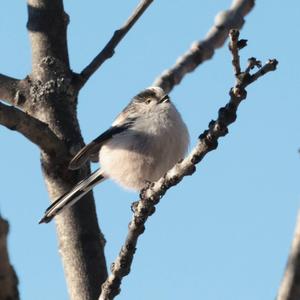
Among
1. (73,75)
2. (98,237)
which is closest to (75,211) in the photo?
(98,237)

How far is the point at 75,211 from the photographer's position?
11.8 feet

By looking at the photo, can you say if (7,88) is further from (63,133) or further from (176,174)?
(176,174)

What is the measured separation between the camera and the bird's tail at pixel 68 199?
140 inches

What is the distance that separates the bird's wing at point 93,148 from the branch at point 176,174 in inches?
39.9

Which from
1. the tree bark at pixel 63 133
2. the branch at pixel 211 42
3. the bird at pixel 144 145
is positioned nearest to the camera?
the tree bark at pixel 63 133

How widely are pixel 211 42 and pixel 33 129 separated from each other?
991 millimetres

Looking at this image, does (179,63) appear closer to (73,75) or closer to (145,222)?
(73,75)

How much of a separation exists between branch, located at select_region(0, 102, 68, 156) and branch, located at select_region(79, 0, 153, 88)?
452mm

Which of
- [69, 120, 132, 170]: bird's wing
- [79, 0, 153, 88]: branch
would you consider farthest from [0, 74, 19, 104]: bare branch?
[69, 120, 132, 170]: bird's wing

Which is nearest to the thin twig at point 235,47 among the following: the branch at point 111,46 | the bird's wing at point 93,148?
the bird's wing at point 93,148

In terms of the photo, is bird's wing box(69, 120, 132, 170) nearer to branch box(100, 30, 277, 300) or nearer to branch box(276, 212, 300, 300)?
branch box(100, 30, 277, 300)

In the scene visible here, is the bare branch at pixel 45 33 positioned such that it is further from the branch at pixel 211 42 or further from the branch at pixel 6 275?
the branch at pixel 6 275

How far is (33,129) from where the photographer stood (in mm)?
3531

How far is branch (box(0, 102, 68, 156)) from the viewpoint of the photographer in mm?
3398
